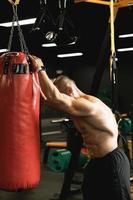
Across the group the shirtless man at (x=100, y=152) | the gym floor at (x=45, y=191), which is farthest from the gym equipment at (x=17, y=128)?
the gym floor at (x=45, y=191)

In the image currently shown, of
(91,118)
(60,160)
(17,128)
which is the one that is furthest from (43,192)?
(17,128)

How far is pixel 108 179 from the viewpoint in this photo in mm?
2914

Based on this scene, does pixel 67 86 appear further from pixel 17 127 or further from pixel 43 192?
pixel 43 192

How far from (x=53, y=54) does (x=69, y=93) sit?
13.3m

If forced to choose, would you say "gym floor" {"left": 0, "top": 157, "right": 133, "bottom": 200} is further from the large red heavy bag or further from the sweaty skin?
the large red heavy bag

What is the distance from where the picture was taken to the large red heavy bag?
2414 millimetres

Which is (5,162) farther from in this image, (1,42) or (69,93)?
(1,42)

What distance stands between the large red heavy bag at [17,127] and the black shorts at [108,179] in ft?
2.02

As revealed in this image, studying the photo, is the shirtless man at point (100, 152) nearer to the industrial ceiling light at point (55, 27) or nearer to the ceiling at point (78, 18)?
the industrial ceiling light at point (55, 27)

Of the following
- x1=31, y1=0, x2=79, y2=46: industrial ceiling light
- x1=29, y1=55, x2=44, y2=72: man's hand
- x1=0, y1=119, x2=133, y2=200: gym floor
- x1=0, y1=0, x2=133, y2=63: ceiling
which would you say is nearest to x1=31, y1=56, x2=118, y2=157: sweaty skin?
x1=29, y1=55, x2=44, y2=72: man's hand

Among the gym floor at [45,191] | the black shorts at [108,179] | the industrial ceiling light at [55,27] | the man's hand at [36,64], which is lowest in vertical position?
the gym floor at [45,191]

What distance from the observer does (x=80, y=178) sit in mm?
6027

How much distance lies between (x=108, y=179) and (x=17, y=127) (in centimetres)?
89

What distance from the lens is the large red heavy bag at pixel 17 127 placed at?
95.0 inches
